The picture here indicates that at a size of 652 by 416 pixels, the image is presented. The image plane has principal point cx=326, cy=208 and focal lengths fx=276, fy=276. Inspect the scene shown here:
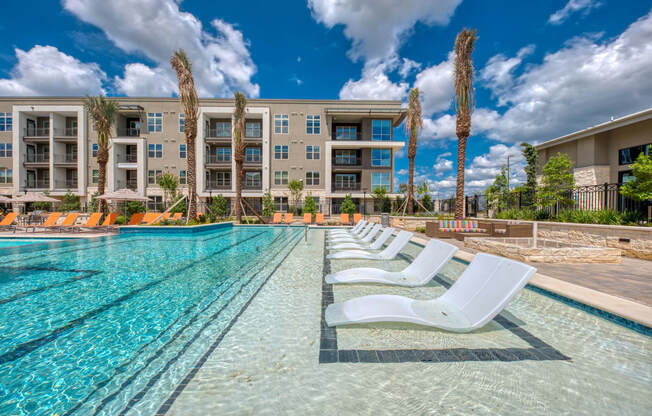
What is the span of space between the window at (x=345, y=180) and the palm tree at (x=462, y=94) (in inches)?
650

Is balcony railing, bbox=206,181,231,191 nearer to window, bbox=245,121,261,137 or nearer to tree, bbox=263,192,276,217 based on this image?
window, bbox=245,121,261,137

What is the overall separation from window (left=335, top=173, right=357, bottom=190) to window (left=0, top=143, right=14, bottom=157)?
119 ft

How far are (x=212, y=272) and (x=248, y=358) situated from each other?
3.98 meters

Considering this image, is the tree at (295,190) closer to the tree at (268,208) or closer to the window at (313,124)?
the tree at (268,208)

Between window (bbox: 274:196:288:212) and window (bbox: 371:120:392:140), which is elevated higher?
window (bbox: 371:120:392:140)

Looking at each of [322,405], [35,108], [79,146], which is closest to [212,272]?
[322,405]

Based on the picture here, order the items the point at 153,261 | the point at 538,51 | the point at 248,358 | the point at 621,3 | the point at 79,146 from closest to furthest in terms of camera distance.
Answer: the point at 248,358
the point at 153,261
the point at 621,3
the point at 538,51
the point at 79,146

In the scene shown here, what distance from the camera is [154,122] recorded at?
98.9 feet

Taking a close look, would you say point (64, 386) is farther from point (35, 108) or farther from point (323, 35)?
point (35, 108)

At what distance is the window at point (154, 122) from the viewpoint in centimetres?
3008

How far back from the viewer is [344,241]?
9.70m

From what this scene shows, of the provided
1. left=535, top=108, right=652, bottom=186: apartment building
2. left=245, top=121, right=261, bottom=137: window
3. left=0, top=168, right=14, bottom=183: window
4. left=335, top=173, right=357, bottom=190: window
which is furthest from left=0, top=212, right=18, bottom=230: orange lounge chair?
left=535, top=108, right=652, bottom=186: apartment building

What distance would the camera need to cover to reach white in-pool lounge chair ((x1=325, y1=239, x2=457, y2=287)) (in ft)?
14.4

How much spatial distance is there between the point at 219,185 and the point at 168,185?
530 cm
